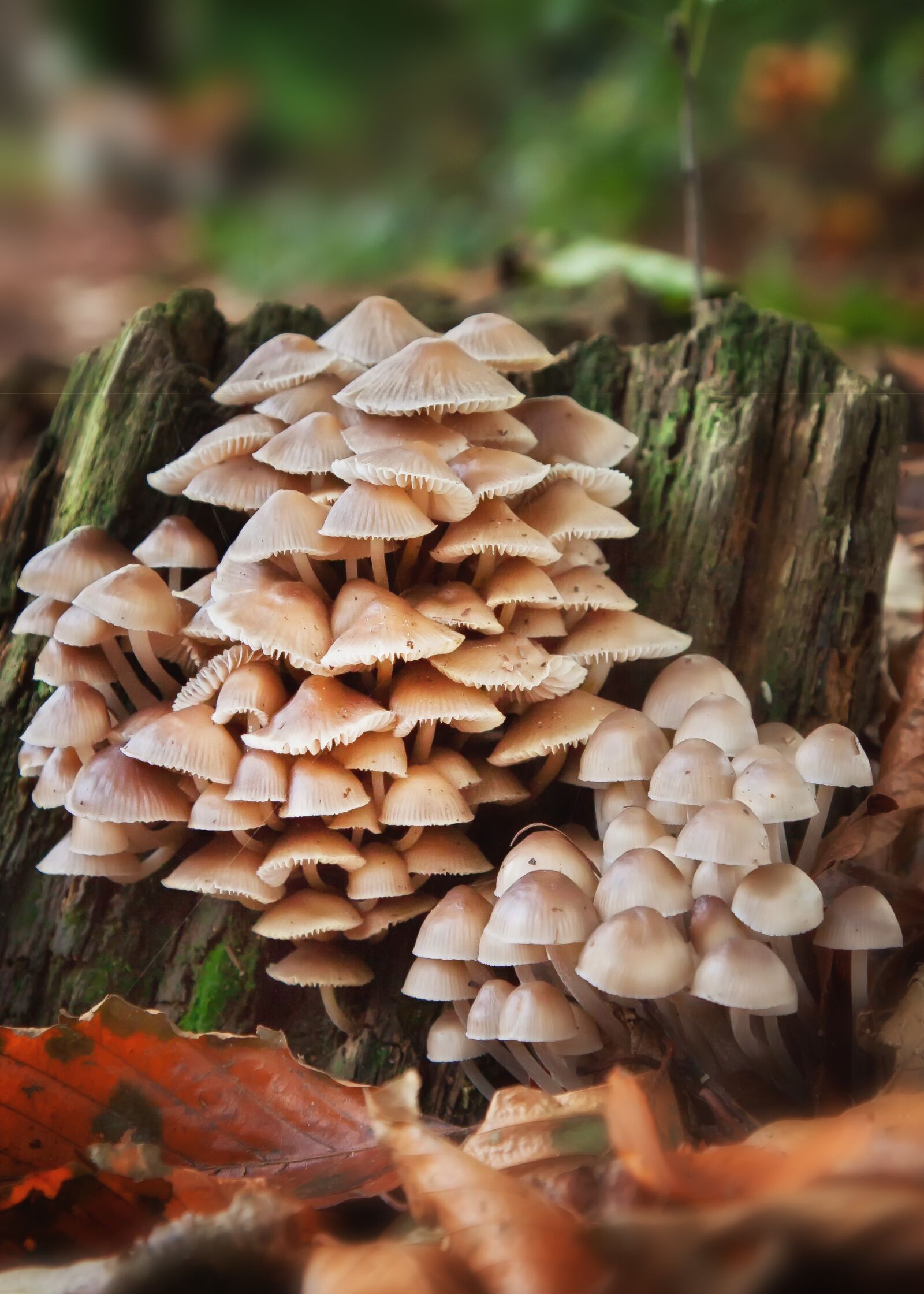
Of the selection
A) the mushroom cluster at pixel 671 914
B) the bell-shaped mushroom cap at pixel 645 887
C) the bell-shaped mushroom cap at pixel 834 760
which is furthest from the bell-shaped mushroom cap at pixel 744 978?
the bell-shaped mushroom cap at pixel 834 760

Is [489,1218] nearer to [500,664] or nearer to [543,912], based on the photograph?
[543,912]

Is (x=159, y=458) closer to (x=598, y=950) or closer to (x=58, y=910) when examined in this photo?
(x=58, y=910)

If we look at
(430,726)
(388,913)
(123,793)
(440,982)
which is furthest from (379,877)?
(123,793)

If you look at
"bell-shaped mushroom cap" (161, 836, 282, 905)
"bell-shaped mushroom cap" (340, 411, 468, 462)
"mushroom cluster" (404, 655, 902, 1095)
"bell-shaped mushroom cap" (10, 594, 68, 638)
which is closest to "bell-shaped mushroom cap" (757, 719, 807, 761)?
"mushroom cluster" (404, 655, 902, 1095)

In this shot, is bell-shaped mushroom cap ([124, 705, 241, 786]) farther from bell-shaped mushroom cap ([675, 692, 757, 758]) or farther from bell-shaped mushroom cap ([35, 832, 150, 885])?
bell-shaped mushroom cap ([675, 692, 757, 758])

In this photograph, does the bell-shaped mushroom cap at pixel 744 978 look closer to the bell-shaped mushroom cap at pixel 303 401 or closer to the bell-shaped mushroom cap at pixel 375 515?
the bell-shaped mushroom cap at pixel 375 515

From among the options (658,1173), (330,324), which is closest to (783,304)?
(330,324)
